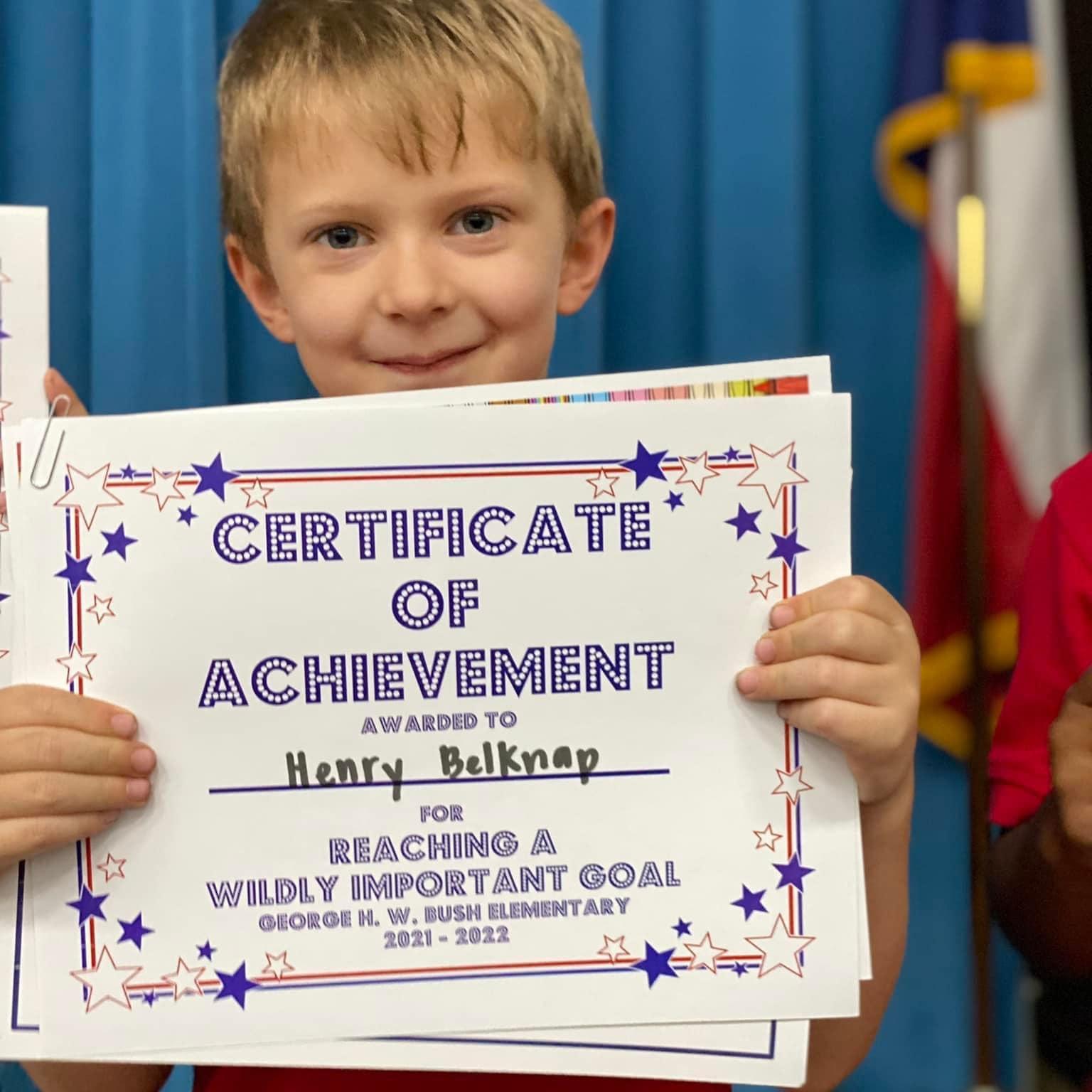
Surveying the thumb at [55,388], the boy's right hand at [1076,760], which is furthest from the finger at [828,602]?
the thumb at [55,388]

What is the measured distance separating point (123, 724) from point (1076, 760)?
1.91 feet

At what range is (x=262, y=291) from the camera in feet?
2.60

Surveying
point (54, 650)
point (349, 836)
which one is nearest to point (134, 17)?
point (54, 650)

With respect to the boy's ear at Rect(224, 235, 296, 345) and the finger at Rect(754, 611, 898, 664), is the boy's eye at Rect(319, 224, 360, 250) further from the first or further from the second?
the finger at Rect(754, 611, 898, 664)

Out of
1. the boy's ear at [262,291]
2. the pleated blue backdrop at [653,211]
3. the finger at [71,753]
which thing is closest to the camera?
the finger at [71,753]

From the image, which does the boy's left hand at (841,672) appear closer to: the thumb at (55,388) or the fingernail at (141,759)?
the fingernail at (141,759)

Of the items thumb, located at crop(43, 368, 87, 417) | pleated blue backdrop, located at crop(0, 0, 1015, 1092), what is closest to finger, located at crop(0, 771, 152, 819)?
thumb, located at crop(43, 368, 87, 417)

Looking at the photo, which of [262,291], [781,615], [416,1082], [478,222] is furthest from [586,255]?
[416,1082]

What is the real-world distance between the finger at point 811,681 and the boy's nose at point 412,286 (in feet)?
0.98

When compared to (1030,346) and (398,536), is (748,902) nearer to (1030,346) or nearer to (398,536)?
(398,536)

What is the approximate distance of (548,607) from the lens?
601 mm

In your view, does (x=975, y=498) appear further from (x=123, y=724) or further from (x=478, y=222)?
(x=123, y=724)

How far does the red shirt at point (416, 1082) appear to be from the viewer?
0.69m

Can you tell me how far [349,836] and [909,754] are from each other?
0.33 m
